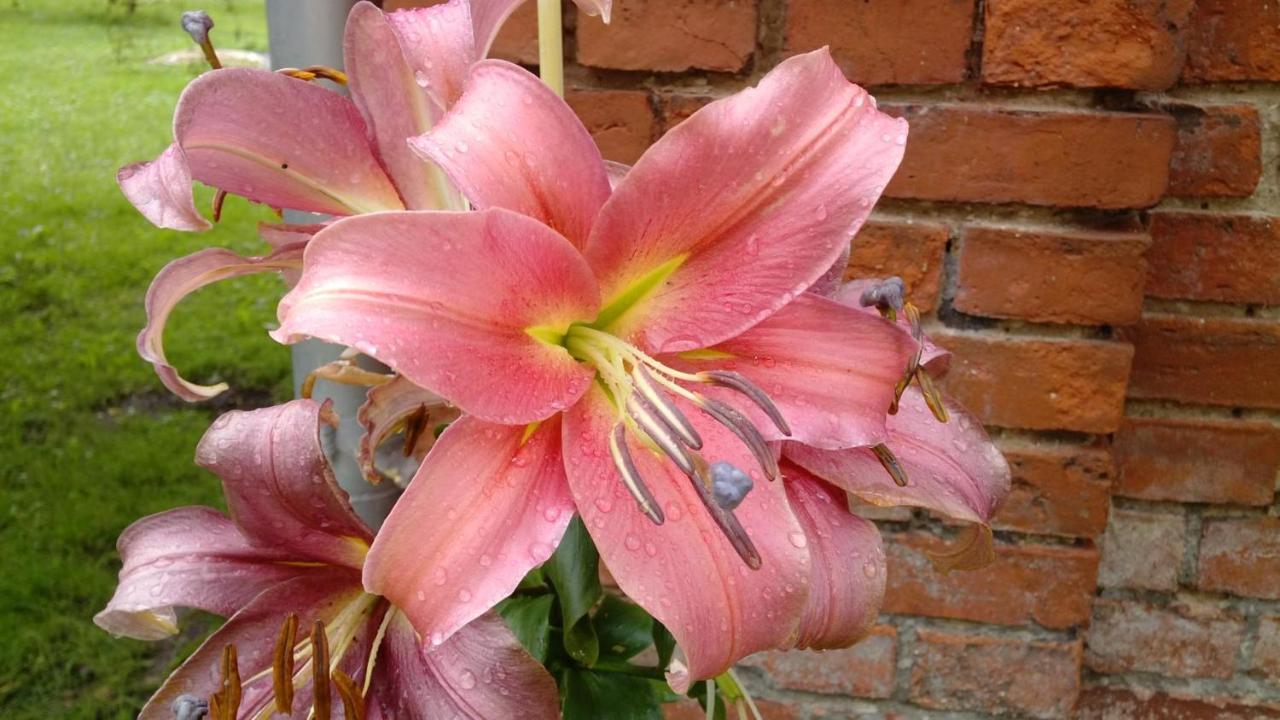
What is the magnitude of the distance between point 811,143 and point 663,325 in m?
0.07

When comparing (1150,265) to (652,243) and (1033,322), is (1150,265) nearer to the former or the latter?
(1033,322)

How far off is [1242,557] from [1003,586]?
0.23 meters

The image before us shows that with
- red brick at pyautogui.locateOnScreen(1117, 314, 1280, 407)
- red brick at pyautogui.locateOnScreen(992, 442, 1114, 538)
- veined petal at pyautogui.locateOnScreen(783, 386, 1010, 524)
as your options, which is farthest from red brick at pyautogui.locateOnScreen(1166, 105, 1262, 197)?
veined petal at pyautogui.locateOnScreen(783, 386, 1010, 524)

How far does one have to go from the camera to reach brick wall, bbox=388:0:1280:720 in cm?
82

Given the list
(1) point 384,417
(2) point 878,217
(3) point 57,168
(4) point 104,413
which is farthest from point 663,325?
(3) point 57,168

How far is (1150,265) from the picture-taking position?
36.0 inches

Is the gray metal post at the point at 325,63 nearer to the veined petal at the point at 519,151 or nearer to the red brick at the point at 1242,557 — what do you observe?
the veined petal at the point at 519,151

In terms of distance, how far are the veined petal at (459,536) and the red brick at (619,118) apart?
578mm

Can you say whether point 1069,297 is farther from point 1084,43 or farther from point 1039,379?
point 1084,43

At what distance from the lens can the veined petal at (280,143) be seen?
347mm

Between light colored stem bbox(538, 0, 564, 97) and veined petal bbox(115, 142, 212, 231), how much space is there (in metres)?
0.12

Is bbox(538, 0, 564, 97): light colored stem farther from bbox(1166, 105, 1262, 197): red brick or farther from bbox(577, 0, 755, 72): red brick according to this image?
bbox(1166, 105, 1262, 197): red brick

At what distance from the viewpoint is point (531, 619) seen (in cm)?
47

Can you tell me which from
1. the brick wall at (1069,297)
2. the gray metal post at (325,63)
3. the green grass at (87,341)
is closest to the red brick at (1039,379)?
the brick wall at (1069,297)
